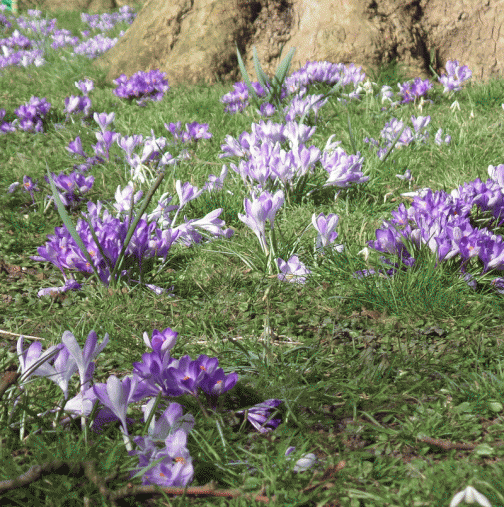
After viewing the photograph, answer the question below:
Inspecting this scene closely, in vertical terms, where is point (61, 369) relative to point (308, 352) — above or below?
above

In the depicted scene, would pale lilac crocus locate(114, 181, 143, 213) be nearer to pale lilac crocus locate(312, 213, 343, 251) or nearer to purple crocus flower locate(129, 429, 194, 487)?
pale lilac crocus locate(312, 213, 343, 251)

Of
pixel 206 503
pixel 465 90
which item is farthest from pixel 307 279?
pixel 465 90

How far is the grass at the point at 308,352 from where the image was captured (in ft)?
4.94

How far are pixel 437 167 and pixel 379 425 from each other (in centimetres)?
268

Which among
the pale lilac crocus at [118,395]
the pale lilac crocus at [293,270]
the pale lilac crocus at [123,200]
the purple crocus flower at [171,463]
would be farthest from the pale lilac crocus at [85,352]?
the pale lilac crocus at [123,200]

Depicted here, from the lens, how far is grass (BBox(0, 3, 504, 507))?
1.50 m

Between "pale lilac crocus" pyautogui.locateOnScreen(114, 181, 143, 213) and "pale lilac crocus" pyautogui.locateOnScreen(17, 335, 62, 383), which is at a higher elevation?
"pale lilac crocus" pyautogui.locateOnScreen(17, 335, 62, 383)

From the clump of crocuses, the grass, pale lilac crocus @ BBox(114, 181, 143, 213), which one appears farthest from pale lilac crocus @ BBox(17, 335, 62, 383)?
pale lilac crocus @ BBox(114, 181, 143, 213)

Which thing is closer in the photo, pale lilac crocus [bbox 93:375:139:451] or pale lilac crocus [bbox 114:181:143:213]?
pale lilac crocus [bbox 93:375:139:451]

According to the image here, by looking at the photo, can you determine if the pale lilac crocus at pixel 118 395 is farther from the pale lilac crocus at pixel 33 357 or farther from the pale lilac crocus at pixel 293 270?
the pale lilac crocus at pixel 293 270

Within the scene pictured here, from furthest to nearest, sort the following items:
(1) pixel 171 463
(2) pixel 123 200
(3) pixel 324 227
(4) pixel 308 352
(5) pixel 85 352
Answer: (2) pixel 123 200, (3) pixel 324 227, (4) pixel 308 352, (5) pixel 85 352, (1) pixel 171 463

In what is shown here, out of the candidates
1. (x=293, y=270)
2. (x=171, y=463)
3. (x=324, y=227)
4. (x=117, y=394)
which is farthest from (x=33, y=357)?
(x=324, y=227)

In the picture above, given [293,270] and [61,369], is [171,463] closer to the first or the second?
[61,369]

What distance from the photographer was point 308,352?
7.00 ft
